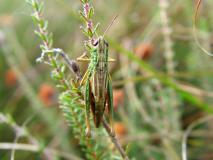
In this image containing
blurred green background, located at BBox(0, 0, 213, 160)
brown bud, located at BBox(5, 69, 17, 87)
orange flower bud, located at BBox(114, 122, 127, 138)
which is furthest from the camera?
brown bud, located at BBox(5, 69, 17, 87)

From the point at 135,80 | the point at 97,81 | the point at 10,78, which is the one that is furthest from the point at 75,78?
the point at 10,78

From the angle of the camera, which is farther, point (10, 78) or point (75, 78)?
point (10, 78)

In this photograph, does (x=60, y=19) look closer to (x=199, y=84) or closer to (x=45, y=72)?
(x=45, y=72)

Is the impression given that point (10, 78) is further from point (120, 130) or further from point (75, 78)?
point (75, 78)

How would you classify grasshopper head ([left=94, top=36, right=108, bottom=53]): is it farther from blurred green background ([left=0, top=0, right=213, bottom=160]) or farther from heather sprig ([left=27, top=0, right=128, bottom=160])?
blurred green background ([left=0, top=0, right=213, bottom=160])

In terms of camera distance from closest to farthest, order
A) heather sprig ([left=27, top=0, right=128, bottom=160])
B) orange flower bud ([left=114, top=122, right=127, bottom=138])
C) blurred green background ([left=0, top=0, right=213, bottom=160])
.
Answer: heather sprig ([left=27, top=0, right=128, bottom=160]), blurred green background ([left=0, top=0, right=213, bottom=160]), orange flower bud ([left=114, top=122, right=127, bottom=138])

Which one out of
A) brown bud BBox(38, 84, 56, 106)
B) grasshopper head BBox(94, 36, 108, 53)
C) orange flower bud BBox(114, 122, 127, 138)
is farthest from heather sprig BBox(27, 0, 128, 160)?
brown bud BBox(38, 84, 56, 106)

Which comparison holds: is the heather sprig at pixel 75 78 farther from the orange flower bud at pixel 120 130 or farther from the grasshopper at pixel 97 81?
the orange flower bud at pixel 120 130

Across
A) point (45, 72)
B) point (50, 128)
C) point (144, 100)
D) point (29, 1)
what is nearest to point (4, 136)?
point (50, 128)

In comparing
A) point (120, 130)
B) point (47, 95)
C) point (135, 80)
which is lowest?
point (120, 130)
